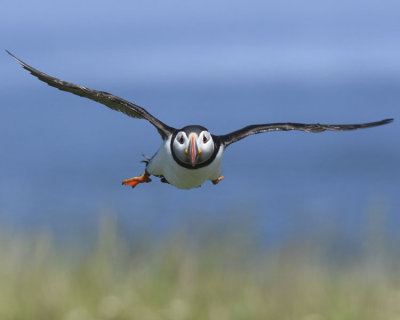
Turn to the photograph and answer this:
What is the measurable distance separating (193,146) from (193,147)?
0.04 feet

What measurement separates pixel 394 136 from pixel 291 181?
1456 inches

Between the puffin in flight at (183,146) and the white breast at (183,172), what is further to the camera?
the white breast at (183,172)

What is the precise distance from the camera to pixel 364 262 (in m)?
6.57

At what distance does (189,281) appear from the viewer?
21.1ft

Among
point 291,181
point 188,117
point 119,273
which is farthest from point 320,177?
point 119,273

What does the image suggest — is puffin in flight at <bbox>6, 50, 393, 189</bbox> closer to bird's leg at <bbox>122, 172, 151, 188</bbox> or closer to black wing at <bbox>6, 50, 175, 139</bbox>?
black wing at <bbox>6, 50, 175, 139</bbox>

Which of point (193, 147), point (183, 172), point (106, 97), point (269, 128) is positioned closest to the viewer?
point (193, 147)

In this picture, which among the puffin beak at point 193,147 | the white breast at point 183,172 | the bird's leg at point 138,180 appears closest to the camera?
the puffin beak at point 193,147

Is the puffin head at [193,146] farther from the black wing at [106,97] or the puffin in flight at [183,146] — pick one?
the black wing at [106,97]

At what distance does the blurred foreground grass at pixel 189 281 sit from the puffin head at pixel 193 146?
3.14 feet

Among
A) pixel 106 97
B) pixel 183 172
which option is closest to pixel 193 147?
pixel 183 172

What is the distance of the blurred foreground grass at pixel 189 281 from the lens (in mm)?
6199

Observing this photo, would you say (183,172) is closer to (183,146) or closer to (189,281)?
(183,146)

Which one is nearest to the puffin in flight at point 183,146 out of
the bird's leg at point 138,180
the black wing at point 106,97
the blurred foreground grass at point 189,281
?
the black wing at point 106,97
